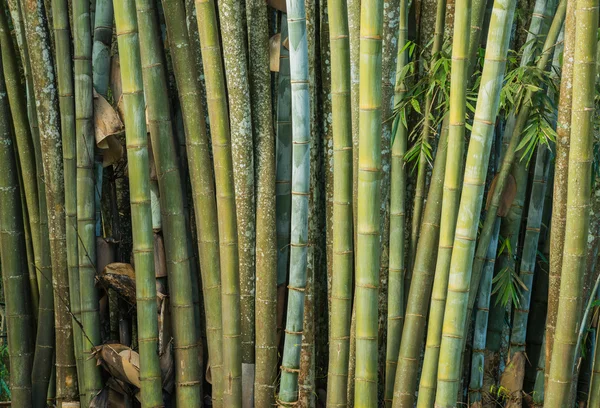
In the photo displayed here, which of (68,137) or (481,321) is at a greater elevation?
(68,137)

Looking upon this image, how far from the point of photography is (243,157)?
2.81 m

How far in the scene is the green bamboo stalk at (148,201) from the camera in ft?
9.11

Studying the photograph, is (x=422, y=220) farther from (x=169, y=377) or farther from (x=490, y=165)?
(x=169, y=377)

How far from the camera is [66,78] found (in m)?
2.98

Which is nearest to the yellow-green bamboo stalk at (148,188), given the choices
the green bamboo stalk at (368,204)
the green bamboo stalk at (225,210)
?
the green bamboo stalk at (225,210)

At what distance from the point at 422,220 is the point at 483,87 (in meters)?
0.59

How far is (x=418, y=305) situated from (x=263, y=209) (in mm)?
649

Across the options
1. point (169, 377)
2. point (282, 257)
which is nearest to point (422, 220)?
point (282, 257)

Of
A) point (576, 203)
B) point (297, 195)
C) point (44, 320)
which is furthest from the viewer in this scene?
point (44, 320)

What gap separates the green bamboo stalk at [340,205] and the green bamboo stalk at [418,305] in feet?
0.64

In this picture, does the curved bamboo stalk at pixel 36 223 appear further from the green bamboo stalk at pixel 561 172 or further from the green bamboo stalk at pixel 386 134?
the green bamboo stalk at pixel 561 172

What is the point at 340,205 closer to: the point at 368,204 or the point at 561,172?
the point at 368,204

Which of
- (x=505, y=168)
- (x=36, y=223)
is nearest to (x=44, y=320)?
(x=36, y=223)

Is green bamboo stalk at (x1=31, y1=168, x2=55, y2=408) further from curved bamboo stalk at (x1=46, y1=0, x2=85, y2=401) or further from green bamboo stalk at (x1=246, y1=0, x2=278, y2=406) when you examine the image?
green bamboo stalk at (x1=246, y1=0, x2=278, y2=406)
